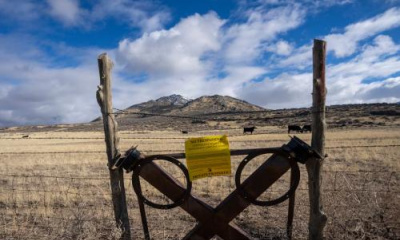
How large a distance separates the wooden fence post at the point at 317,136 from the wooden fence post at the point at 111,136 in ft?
7.30

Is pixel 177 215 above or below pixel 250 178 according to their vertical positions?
below

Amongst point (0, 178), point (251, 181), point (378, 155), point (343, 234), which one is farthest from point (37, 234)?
point (378, 155)

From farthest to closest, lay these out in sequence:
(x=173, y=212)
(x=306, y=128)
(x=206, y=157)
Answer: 1. (x=306, y=128)
2. (x=173, y=212)
3. (x=206, y=157)

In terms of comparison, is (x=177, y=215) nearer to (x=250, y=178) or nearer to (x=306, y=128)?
(x=250, y=178)

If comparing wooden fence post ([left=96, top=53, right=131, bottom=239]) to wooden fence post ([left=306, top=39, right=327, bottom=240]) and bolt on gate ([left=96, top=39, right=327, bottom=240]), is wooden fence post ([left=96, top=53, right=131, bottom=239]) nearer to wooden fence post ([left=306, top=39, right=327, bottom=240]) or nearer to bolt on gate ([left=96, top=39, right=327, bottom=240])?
bolt on gate ([left=96, top=39, right=327, bottom=240])

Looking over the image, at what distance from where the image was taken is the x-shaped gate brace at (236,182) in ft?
14.2

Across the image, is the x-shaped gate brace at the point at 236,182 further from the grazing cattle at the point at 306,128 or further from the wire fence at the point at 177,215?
the grazing cattle at the point at 306,128

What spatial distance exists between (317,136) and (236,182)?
1081 millimetres

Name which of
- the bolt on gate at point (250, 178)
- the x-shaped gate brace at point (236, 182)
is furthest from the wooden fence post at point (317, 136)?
the x-shaped gate brace at point (236, 182)

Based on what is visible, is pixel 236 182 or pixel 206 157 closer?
pixel 236 182

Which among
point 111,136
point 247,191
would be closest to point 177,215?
point 111,136

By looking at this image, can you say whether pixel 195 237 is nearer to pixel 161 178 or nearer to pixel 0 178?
pixel 161 178

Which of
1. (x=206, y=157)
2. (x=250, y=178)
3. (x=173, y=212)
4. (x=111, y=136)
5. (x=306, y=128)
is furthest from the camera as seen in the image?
(x=306, y=128)

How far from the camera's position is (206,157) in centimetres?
452
